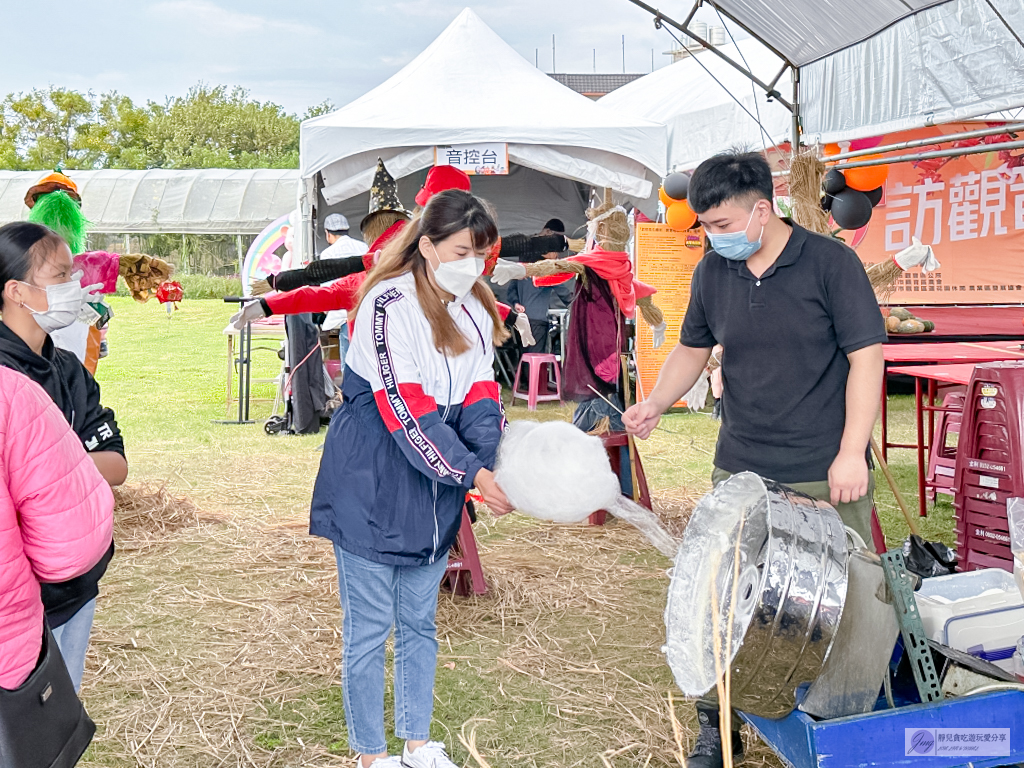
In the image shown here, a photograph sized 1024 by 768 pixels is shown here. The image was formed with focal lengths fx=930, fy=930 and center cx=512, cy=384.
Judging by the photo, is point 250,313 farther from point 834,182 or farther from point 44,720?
point 834,182

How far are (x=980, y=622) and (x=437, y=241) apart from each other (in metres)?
1.71

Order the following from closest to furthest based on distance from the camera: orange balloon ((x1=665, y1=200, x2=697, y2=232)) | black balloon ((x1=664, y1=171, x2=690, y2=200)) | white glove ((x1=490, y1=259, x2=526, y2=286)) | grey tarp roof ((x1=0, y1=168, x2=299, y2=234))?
white glove ((x1=490, y1=259, x2=526, y2=286)) → black balloon ((x1=664, y1=171, x2=690, y2=200)) → orange balloon ((x1=665, y1=200, x2=697, y2=232)) → grey tarp roof ((x1=0, y1=168, x2=299, y2=234))

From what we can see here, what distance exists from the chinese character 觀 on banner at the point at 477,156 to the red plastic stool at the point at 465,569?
5.61m

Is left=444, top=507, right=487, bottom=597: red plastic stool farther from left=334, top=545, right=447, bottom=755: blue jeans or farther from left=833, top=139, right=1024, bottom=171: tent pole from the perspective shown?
left=833, top=139, right=1024, bottom=171: tent pole

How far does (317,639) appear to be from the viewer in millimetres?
3869

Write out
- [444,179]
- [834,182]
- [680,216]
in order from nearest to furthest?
1. [444,179]
2. [834,182]
3. [680,216]

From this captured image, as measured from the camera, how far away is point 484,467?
238cm

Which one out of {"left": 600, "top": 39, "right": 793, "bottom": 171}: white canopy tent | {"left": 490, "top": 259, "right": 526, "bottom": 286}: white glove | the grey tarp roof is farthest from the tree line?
{"left": 490, "top": 259, "right": 526, "bottom": 286}: white glove

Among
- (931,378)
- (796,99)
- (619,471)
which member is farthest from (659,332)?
(796,99)

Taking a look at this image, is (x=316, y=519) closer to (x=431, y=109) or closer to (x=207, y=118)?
(x=431, y=109)

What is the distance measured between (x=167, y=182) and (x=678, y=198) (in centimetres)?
2319

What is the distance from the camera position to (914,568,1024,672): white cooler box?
236cm

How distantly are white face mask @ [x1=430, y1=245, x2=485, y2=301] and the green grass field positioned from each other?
1.48m

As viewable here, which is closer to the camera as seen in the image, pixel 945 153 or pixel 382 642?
pixel 382 642
